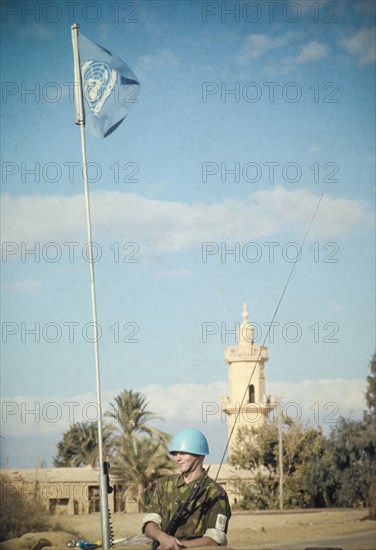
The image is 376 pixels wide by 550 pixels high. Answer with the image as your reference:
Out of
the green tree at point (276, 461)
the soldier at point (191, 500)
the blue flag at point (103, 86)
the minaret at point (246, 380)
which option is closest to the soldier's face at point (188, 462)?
the soldier at point (191, 500)

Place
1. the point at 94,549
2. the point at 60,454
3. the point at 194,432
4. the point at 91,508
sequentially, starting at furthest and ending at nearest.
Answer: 1. the point at 60,454
2. the point at 91,508
3. the point at 94,549
4. the point at 194,432

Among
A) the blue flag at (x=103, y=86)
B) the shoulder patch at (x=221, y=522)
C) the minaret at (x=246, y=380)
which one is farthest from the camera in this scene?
the minaret at (x=246, y=380)

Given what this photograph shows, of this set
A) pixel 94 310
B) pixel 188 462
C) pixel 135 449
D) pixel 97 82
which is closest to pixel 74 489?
pixel 135 449

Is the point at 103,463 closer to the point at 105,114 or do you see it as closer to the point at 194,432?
the point at 194,432

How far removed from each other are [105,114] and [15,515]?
2406 cm

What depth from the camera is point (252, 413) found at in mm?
51438

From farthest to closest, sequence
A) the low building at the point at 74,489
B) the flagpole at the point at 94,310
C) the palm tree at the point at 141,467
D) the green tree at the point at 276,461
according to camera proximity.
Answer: the green tree at the point at 276,461
the palm tree at the point at 141,467
the low building at the point at 74,489
the flagpole at the point at 94,310

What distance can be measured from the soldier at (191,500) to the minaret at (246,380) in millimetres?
44840

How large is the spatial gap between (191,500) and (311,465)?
1413 inches

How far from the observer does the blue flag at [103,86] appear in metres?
10.4

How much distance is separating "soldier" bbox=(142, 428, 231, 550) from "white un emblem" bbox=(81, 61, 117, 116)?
5702mm

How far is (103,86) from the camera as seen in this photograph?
1038 centimetres

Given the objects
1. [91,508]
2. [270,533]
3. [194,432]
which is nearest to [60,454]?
[91,508]

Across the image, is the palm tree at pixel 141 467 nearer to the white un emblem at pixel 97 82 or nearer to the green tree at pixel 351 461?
the green tree at pixel 351 461
